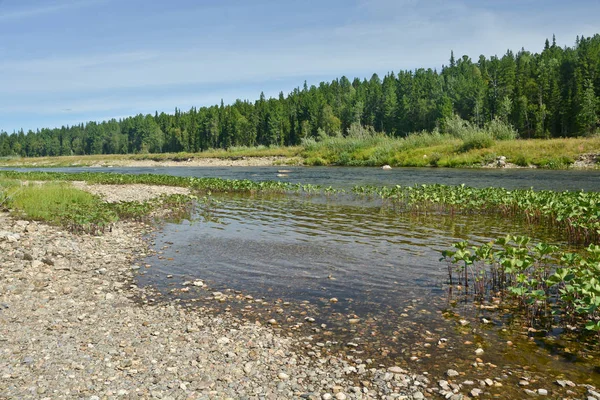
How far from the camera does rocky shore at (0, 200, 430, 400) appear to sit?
622cm

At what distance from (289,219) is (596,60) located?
9635 cm

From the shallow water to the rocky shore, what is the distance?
0.80m

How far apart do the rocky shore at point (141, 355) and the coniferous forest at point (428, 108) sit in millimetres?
80485

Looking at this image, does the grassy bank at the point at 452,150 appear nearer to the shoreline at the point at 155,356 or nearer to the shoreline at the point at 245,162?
the shoreline at the point at 245,162

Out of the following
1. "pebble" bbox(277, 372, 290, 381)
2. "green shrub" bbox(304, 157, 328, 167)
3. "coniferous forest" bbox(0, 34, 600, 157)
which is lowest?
"pebble" bbox(277, 372, 290, 381)

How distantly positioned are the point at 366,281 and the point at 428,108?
369 ft

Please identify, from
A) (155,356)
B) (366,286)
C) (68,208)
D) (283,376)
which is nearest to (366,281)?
(366,286)

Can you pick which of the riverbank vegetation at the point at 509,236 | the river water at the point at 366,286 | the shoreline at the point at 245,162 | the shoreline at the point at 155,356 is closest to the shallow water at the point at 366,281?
the river water at the point at 366,286

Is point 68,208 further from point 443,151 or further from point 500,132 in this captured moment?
point 500,132

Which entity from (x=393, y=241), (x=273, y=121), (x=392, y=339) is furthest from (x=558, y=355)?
(x=273, y=121)

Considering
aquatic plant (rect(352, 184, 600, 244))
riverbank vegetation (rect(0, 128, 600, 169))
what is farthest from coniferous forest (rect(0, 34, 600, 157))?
aquatic plant (rect(352, 184, 600, 244))

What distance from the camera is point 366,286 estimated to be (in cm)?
1141

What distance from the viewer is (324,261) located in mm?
14133

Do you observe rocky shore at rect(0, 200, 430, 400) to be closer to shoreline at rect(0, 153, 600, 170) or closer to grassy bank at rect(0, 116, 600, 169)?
shoreline at rect(0, 153, 600, 170)
